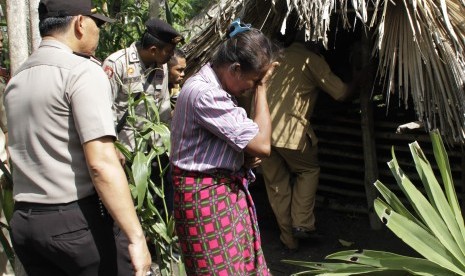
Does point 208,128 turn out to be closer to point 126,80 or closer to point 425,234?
point 425,234

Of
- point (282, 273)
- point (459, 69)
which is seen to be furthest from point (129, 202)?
point (282, 273)

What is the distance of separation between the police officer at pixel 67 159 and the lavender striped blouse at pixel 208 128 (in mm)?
423

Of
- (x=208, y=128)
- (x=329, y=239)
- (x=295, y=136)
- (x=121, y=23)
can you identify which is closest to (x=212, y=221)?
(x=208, y=128)

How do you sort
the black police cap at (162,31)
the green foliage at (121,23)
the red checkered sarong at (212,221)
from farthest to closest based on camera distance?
1. the green foliage at (121,23)
2. the black police cap at (162,31)
3. the red checkered sarong at (212,221)

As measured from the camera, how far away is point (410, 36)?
3764mm

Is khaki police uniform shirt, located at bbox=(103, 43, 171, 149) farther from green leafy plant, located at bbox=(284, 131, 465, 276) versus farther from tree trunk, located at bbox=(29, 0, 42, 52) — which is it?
green leafy plant, located at bbox=(284, 131, 465, 276)

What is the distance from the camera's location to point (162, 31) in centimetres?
417

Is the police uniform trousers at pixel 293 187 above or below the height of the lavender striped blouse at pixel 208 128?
below

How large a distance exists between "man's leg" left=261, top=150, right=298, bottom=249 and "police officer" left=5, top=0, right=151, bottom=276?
8.68 ft

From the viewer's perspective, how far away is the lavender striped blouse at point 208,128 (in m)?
2.60

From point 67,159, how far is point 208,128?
0.60m

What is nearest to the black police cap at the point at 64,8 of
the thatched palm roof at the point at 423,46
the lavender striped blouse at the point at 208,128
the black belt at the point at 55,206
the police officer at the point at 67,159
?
the police officer at the point at 67,159

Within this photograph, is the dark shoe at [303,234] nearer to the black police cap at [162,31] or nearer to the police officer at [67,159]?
the black police cap at [162,31]

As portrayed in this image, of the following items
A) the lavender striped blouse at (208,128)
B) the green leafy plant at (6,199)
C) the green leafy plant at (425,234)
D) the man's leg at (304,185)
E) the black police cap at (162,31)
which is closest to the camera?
the lavender striped blouse at (208,128)
